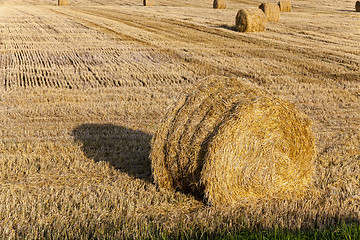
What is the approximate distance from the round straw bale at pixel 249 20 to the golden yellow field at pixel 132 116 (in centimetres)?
58

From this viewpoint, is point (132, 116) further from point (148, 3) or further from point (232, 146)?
point (148, 3)

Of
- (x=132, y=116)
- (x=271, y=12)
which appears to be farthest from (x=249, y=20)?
(x=132, y=116)

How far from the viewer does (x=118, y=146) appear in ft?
23.2

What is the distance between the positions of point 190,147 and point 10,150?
3.15 metres

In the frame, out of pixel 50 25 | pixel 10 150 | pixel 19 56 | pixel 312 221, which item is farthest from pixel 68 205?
pixel 50 25

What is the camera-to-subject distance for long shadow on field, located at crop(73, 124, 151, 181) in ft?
20.8

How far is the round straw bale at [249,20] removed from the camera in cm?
2041

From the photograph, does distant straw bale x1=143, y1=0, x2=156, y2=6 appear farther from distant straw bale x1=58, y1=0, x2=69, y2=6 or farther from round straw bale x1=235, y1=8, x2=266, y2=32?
round straw bale x1=235, y1=8, x2=266, y2=32

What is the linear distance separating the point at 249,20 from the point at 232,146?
1617 centimetres

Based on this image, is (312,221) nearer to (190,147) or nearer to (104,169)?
(190,147)

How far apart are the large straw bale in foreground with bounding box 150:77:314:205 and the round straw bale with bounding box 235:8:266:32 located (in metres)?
15.4

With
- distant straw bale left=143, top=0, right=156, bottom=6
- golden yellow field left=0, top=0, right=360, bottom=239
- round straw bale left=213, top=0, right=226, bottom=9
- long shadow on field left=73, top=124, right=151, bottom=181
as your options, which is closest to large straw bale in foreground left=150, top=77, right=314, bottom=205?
golden yellow field left=0, top=0, right=360, bottom=239

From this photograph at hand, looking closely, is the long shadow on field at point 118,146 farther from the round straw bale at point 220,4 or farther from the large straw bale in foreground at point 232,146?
the round straw bale at point 220,4

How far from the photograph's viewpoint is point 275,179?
5.38 meters
